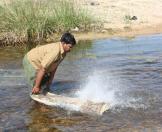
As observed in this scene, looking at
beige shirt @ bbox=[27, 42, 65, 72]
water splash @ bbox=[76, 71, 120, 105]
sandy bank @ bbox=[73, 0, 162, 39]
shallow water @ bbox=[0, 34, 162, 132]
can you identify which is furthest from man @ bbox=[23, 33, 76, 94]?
sandy bank @ bbox=[73, 0, 162, 39]

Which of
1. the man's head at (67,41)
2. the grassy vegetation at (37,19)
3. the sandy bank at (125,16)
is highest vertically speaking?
the man's head at (67,41)

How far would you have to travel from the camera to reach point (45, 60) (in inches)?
287

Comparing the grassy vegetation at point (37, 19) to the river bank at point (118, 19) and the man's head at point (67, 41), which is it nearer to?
the river bank at point (118, 19)

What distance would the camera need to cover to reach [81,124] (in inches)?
274

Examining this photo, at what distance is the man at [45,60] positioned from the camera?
7215 millimetres

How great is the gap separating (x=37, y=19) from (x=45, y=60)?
631 centimetres

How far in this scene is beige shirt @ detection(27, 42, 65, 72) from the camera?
727 cm

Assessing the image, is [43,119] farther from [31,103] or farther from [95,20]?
[95,20]

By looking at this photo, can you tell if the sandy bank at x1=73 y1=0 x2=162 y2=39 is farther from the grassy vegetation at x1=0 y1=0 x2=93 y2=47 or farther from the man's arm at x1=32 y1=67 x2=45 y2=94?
the man's arm at x1=32 y1=67 x2=45 y2=94

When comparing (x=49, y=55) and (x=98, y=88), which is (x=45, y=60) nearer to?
(x=49, y=55)

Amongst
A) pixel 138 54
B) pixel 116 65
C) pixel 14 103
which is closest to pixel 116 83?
pixel 116 65

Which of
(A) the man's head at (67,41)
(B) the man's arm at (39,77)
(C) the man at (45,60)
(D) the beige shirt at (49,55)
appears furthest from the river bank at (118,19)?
(A) the man's head at (67,41)

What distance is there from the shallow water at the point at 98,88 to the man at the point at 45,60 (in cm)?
47

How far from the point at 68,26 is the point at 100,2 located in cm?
576
